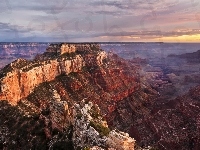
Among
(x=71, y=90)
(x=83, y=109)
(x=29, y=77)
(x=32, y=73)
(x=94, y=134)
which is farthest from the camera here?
(x=71, y=90)

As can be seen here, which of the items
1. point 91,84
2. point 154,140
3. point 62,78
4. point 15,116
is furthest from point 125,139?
point 91,84

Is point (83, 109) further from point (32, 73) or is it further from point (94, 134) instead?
point (32, 73)

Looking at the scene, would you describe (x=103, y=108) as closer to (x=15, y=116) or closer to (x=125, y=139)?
(x=15, y=116)

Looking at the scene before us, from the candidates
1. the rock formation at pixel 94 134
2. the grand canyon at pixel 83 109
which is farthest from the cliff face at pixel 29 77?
the rock formation at pixel 94 134

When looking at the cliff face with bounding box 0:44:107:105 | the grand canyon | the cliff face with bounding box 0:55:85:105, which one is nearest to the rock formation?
the grand canyon

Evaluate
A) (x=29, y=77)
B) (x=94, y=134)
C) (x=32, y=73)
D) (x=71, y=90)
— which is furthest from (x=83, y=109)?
(x=71, y=90)

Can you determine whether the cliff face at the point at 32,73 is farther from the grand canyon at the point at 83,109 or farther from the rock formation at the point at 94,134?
the rock formation at the point at 94,134

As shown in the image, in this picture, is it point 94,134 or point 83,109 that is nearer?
point 94,134

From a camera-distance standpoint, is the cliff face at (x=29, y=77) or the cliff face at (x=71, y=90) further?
the cliff face at (x=29, y=77)
